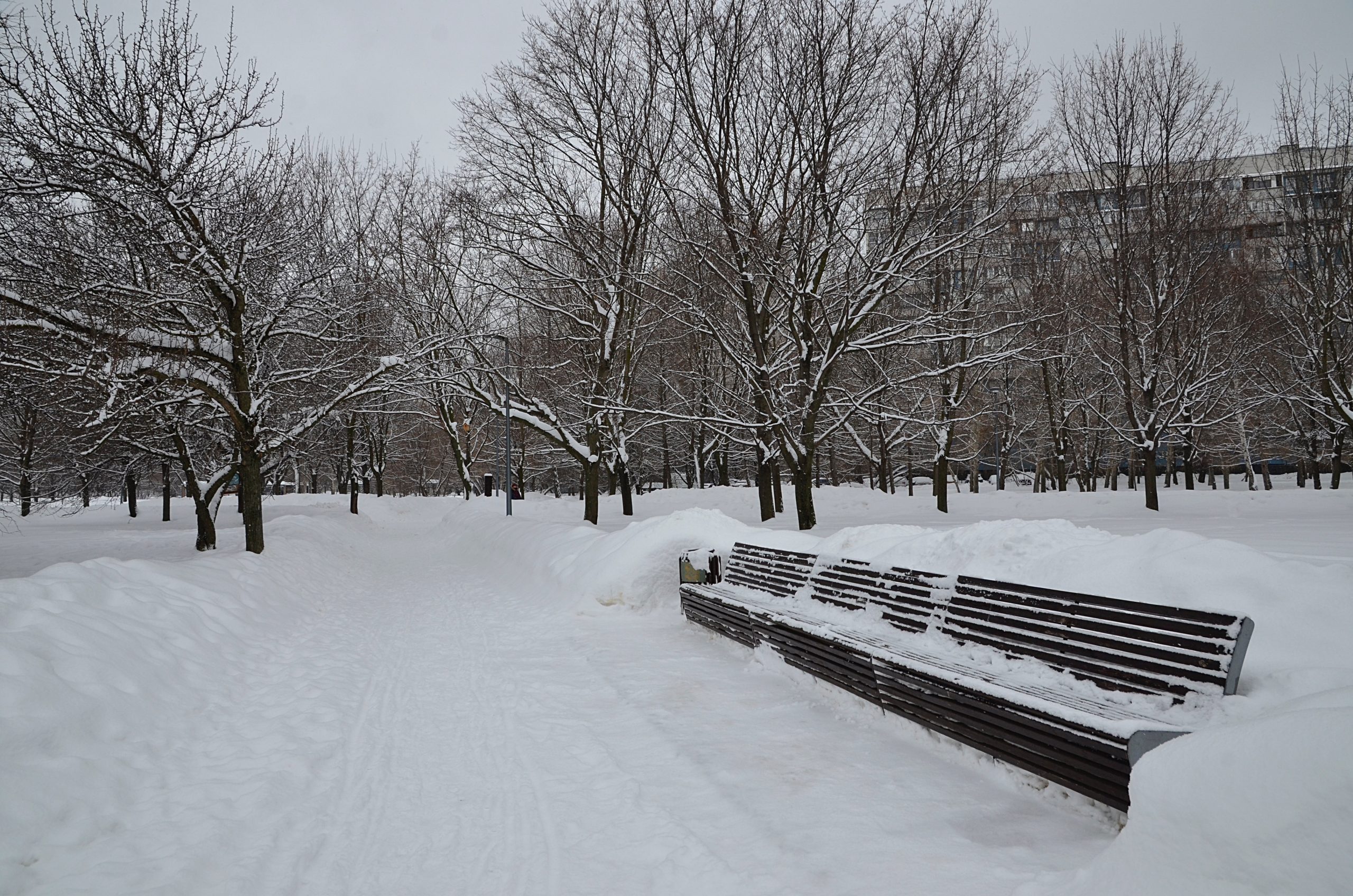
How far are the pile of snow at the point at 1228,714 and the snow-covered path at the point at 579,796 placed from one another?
80 centimetres

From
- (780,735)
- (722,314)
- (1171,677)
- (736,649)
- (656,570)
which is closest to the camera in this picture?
(1171,677)

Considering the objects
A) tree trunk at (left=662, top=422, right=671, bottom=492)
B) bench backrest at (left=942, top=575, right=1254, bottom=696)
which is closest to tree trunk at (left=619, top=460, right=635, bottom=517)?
tree trunk at (left=662, top=422, right=671, bottom=492)

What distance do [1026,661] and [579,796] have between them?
2.80 meters

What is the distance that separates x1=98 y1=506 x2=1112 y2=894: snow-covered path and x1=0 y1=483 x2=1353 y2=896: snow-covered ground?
20 millimetres

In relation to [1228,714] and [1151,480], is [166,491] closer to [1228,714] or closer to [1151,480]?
[1228,714]

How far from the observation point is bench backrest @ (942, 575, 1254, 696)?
3.46 m

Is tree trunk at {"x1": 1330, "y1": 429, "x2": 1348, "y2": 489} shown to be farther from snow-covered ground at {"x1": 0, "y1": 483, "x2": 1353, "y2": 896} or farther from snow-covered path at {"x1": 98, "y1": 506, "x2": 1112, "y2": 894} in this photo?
snow-covered path at {"x1": 98, "y1": 506, "x2": 1112, "y2": 894}

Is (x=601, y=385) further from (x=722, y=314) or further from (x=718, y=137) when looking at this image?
(x=718, y=137)

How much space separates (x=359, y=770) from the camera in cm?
450

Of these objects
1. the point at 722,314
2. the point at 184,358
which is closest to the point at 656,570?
the point at 184,358

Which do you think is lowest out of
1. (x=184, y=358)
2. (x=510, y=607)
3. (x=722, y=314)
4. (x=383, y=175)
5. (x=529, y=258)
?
(x=510, y=607)

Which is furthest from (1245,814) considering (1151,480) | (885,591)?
(1151,480)

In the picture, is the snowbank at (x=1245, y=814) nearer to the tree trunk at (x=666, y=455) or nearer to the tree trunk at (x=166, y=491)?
the tree trunk at (x=166, y=491)

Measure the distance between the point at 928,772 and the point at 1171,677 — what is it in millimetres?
1418
